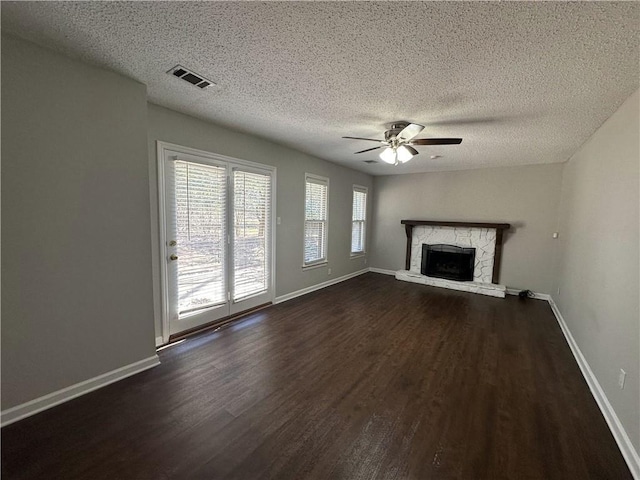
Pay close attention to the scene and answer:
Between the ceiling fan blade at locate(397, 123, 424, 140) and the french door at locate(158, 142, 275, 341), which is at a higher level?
the ceiling fan blade at locate(397, 123, 424, 140)

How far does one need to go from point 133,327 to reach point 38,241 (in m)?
0.96

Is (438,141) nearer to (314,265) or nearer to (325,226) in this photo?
(325,226)

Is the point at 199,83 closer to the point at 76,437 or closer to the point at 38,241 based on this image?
the point at 38,241

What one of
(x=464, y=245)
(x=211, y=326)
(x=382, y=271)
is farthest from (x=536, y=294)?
(x=211, y=326)

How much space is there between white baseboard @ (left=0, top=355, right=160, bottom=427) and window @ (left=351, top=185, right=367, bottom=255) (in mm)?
4540

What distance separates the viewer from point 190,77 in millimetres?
2045

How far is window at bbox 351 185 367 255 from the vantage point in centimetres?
611

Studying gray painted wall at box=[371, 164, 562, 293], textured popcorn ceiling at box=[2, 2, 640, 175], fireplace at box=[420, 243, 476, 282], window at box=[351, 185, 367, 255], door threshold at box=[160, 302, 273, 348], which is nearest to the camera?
textured popcorn ceiling at box=[2, 2, 640, 175]

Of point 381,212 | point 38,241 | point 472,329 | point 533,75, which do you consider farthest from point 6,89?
point 381,212

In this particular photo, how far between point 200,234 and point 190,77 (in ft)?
5.31

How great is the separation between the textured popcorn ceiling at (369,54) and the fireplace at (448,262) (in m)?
3.03

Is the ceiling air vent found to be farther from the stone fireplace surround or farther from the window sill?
the stone fireplace surround

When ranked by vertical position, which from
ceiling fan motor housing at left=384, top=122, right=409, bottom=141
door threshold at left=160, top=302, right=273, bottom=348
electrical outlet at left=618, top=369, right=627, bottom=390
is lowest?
door threshold at left=160, top=302, right=273, bottom=348

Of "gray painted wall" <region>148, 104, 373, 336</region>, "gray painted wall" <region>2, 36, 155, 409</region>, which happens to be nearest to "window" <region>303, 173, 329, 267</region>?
"gray painted wall" <region>148, 104, 373, 336</region>
